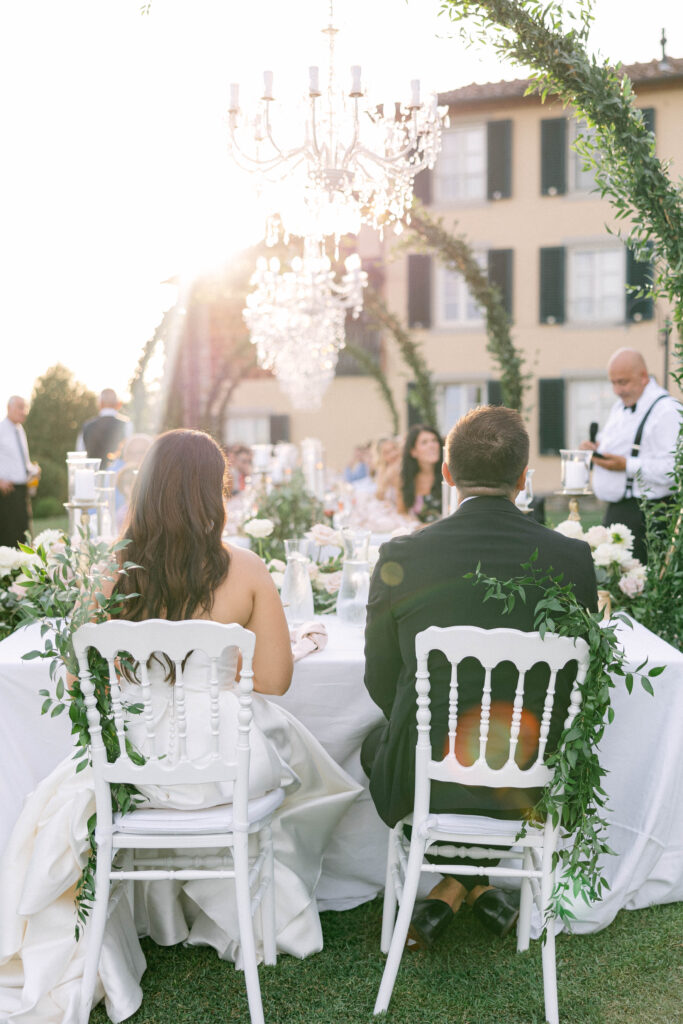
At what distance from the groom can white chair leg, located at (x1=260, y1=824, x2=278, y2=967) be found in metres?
A: 0.33

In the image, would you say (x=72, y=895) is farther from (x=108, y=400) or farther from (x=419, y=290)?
(x=419, y=290)

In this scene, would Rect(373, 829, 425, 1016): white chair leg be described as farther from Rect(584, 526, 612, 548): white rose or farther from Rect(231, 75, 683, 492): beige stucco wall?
Rect(231, 75, 683, 492): beige stucco wall

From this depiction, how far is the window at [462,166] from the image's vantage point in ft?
55.8

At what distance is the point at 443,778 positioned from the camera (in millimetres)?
2145

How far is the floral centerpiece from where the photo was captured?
3.14m

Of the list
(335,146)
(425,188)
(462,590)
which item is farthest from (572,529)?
(425,188)

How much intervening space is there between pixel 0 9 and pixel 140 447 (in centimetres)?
261

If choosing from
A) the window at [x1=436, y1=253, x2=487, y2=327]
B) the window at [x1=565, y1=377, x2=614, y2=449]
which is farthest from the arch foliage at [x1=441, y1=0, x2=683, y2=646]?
the window at [x1=436, y1=253, x2=487, y2=327]

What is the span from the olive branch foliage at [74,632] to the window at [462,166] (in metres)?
16.4

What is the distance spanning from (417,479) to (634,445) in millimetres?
1686

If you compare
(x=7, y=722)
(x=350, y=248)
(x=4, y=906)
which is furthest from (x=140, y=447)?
(x=350, y=248)

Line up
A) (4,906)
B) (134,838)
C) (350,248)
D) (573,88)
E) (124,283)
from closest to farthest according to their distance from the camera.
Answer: (134,838), (4,906), (573,88), (124,283), (350,248)

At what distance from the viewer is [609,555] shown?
318 cm

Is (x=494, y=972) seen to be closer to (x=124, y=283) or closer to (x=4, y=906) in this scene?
(x=4, y=906)
